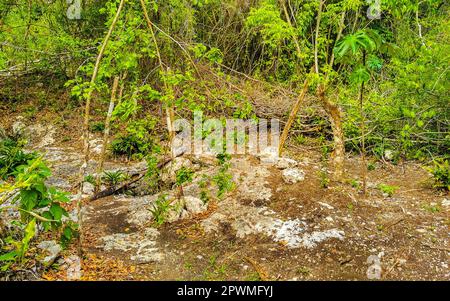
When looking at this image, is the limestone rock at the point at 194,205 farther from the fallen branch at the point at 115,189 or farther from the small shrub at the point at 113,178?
the small shrub at the point at 113,178

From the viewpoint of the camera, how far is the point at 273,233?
13.4 ft

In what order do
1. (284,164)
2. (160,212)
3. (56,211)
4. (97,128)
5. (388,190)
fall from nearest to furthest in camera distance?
(56,211) → (160,212) → (388,190) → (284,164) → (97,128)

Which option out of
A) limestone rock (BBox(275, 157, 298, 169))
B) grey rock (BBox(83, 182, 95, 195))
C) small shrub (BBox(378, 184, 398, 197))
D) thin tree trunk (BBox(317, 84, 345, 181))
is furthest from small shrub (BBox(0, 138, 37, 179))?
small shrub (BBox(378, 184, 398, 197))

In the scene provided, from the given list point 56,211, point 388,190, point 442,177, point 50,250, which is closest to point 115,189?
point 50,250

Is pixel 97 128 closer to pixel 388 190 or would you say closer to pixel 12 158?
pixel 12 158

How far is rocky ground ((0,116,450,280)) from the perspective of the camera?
3586 mm

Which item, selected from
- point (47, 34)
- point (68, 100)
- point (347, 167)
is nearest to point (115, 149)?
point (68, 100)

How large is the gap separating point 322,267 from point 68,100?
728 centimetres

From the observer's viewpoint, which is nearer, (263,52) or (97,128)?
(97,128)

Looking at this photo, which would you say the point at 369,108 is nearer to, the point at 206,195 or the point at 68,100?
the point at 206,195

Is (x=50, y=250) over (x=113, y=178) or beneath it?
beneath

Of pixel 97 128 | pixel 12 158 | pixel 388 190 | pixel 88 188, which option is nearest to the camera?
pixel 388 190

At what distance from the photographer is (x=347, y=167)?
6.10 m
